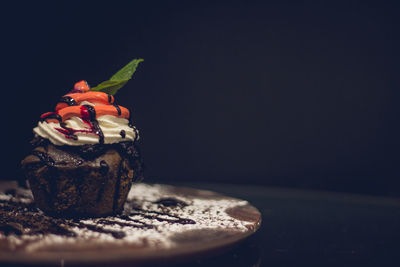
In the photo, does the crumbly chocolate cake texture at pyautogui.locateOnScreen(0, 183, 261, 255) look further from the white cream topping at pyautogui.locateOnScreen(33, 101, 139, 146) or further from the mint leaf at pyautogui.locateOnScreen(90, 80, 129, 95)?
the mint leaf at pyautogui.locateOnScreen(90, 80, 129, 95)

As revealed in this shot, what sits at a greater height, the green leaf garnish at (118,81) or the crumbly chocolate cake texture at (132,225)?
the green leaf garnish at (118,81)

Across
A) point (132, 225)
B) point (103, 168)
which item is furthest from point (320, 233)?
point (103, 168)

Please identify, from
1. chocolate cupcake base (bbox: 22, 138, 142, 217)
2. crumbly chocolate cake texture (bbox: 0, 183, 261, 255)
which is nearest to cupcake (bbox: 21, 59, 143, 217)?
chocolate cupcake base (bbox: 22, 138, 142, 217)

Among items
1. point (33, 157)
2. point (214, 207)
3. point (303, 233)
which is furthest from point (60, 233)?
point (303, 233)

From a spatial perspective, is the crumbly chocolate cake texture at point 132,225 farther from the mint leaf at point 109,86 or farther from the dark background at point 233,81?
the dark background at point 233,81

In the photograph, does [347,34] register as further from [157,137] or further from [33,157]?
[33,157]

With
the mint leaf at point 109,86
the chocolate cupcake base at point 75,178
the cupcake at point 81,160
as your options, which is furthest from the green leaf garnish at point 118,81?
the chocolate cupcake base at point 75,178
